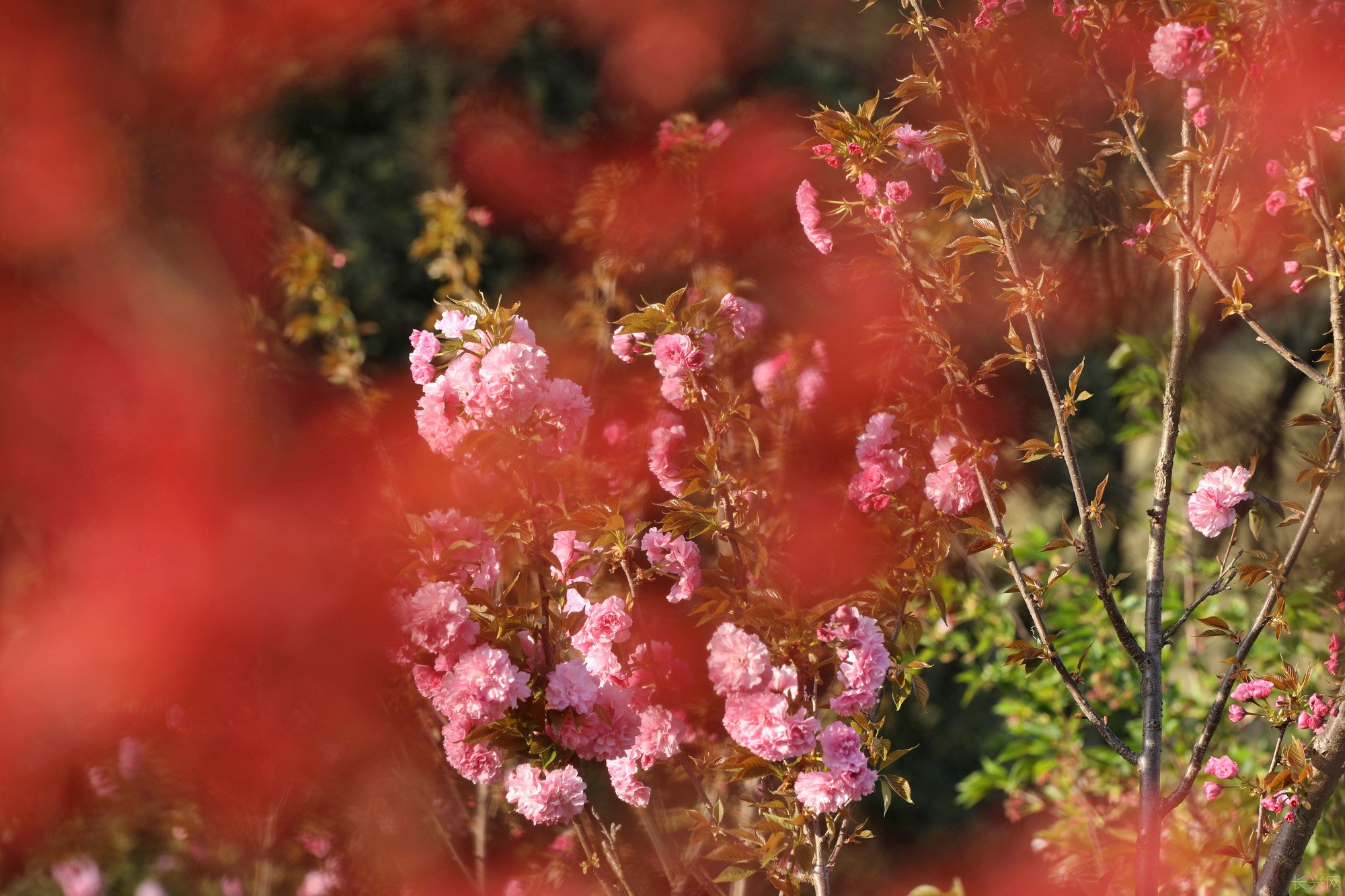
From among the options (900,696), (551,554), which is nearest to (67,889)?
(551,554)

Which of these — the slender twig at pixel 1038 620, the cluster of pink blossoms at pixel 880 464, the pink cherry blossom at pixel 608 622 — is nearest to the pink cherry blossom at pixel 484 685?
the pink cherry blossom at pixel 608 622

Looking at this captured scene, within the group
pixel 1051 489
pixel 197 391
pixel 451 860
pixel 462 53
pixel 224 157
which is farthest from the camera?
pixel 462 53

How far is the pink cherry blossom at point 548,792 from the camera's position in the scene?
1.40m

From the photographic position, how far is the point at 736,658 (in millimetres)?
1317

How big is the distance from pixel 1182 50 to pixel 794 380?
3.90 ft

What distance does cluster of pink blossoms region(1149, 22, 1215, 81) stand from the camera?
130 cm

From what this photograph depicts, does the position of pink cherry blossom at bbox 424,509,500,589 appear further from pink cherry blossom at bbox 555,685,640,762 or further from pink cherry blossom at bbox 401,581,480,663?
pink cherry blossom at bbox 555,685,640,762

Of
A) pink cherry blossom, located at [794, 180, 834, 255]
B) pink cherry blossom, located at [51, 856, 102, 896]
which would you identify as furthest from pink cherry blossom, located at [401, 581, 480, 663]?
pink cherry blossom, located at [51, 856, 102, 896]

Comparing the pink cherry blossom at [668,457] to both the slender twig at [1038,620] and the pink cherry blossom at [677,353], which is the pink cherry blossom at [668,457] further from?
the slender twig at [1038,620]

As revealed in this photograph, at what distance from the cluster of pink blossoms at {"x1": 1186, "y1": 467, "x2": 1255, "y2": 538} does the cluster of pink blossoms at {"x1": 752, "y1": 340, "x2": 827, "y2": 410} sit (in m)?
0.98

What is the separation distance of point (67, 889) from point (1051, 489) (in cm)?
281

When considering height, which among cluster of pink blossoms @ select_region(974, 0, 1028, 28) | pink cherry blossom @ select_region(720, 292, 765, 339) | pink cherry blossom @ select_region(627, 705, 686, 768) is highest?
cluster of pink blossoms @ select_region(974, 0, 1028, 28)

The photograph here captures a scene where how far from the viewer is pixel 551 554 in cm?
147

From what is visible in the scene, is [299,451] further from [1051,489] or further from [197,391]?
[1051,489]
